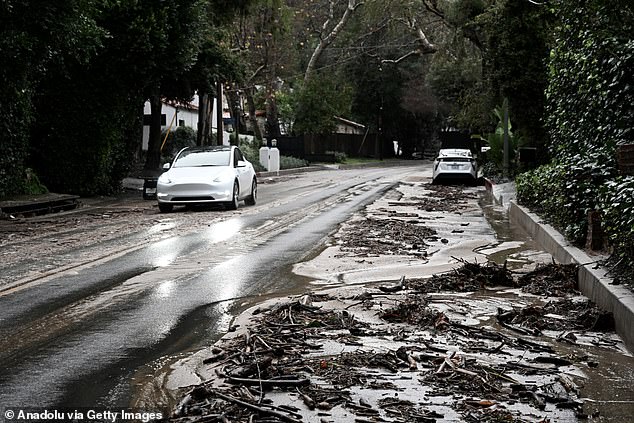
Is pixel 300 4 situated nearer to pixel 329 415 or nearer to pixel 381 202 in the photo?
pixel 381 202

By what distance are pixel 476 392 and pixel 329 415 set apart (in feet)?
3.57

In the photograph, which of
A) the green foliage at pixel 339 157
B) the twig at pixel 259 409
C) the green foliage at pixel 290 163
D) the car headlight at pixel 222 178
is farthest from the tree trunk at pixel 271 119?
the twig at pixel 259 409

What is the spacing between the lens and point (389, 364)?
655 centimetres

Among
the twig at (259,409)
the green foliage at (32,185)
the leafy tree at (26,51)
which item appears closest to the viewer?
the twig at (259,409)

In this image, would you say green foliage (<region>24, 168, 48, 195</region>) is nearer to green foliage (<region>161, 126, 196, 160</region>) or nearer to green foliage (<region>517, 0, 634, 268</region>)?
green foliage (<region>517, 0, 634, 268</region>)

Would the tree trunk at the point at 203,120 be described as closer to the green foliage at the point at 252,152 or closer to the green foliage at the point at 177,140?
the green foliage at the point at 177,140

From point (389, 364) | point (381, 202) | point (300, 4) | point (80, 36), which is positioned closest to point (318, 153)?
point (300, 4)

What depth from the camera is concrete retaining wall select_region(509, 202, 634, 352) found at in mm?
7504

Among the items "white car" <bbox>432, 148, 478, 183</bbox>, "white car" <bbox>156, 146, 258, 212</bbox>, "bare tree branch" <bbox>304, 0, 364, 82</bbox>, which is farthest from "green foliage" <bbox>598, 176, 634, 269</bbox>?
"bare tree branch" <bbox>304, 0, 364, 82</bbox>

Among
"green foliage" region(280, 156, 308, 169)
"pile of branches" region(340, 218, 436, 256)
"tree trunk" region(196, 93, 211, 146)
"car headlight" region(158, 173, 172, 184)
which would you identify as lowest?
"pile of branches" region(340, 218, 436, 256)

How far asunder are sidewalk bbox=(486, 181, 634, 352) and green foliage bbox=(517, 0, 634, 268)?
0.83ft

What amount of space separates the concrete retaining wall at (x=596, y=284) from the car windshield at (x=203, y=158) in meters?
10.3

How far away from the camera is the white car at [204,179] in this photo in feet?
70.6

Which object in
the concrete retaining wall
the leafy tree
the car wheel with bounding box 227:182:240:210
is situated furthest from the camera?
the car wheel with bounding box 227:182:240:210
